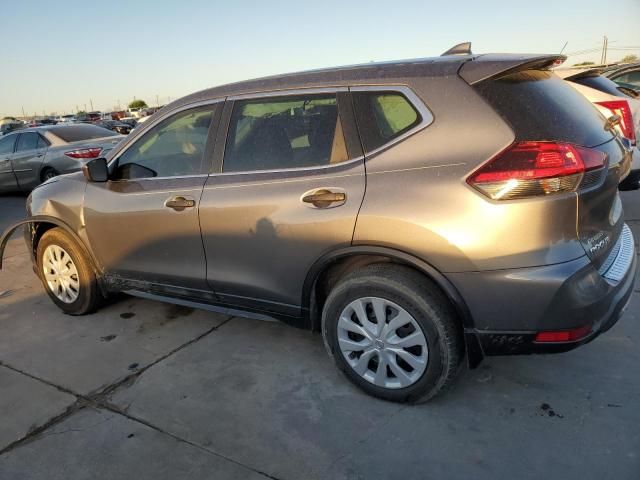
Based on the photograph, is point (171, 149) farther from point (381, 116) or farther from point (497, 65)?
point (497, 65)

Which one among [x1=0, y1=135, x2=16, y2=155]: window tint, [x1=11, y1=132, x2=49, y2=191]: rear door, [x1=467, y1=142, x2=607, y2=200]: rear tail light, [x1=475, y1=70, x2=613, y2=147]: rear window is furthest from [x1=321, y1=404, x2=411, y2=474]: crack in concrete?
[x1=0, y1=135, x2=16, y2=155]: window tint

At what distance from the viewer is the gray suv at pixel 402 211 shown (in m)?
2.31

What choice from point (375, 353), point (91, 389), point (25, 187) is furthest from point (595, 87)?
point (25, 187)

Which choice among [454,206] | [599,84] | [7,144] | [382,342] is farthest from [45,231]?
[7,144]

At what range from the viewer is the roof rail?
3.09 metres

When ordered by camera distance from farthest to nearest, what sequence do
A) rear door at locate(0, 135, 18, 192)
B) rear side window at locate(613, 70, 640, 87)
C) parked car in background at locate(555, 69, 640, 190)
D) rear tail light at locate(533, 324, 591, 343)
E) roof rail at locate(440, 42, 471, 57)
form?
rear door at locate(0, 135, 18, 192) → rear side window at locate(613, 70, 640, 87) → parked car in background at locate(555, 69, 640, 190) → roof rail at locate(440, 42, 471, 57) → rear tail light at locate(533, 324, 591, 343)

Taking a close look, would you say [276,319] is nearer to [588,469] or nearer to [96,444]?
[96,444]

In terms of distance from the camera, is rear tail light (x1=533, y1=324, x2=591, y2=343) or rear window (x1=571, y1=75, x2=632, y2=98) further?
rear window (x1=571, y1=75, x2=632, y2=98)

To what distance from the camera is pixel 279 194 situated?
2885 millimetres

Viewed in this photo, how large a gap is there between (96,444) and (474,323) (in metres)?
1.97

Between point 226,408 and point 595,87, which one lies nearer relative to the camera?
point 226,408

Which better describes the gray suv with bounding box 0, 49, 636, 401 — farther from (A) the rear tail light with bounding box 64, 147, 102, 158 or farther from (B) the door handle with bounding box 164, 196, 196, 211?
(A) the rear tail light with bounding box 64, 147, 102, 158

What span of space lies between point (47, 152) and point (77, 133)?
2.18ft

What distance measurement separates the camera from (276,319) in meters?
3.20
